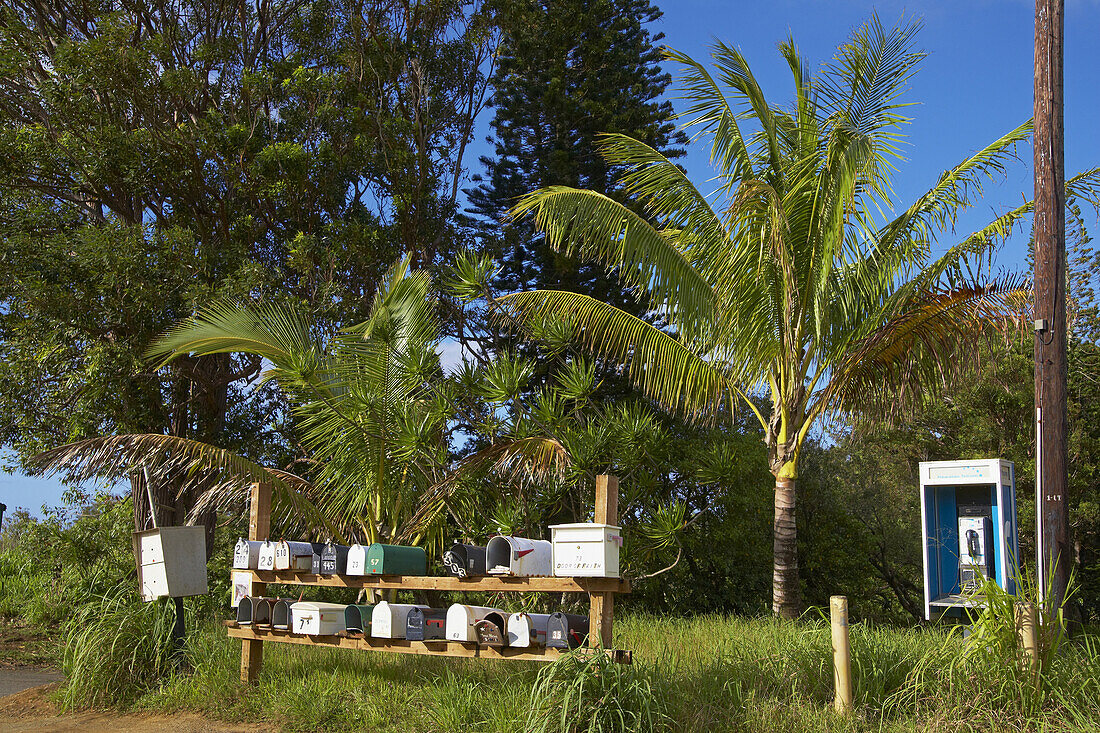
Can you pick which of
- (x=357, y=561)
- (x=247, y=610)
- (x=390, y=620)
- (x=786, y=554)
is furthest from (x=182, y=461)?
(x=786, y=554)

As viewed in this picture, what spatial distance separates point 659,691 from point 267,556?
3.45 m

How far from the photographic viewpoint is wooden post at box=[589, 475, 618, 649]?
5164mm

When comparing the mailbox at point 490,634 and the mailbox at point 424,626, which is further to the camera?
the mailbox at point 424,626

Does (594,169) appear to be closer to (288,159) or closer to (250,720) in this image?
(288,159)

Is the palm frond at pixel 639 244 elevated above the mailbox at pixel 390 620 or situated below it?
above

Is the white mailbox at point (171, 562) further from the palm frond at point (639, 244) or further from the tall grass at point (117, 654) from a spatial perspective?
the palm frond at point (639, 244)

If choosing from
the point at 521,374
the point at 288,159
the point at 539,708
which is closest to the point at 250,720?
the point at 539,708

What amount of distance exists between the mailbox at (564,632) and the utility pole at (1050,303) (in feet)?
11.0

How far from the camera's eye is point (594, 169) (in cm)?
1560

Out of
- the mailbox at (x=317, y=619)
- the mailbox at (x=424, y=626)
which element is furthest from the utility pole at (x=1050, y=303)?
the mailbox at (x=317, y=619)

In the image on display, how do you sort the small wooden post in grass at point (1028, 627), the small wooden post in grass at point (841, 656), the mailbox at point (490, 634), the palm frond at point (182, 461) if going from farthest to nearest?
the palm frond at point (182, 461), the mailbox at point (490, 634), the small wooden post in grass at point (841, 656), the small wooden post in grass at point (1028, 627)

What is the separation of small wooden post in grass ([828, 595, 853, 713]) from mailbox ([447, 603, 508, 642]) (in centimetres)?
204

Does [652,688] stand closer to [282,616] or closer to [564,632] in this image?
[564,632]

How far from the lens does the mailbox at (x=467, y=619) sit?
562 centimetres
